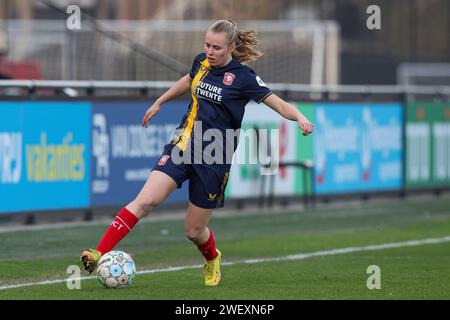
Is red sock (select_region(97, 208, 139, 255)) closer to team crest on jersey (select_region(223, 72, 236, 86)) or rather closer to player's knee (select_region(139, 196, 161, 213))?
player's knee (select_region(139, 196, 161, 213))

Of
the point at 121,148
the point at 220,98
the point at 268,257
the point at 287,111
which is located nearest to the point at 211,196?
the point at 220,98

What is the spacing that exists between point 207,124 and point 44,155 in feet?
20.8

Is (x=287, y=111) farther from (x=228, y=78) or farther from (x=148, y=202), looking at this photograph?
(x=148, y=202)

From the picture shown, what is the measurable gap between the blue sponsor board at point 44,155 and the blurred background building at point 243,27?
4.24 m

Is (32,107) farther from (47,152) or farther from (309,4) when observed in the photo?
(309,4)

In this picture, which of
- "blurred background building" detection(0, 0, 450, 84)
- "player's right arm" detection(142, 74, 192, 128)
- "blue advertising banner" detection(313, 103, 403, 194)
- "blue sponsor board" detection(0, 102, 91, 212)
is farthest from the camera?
"blurred background building" detection(0, 0, 450, 84)

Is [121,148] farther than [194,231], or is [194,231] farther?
[121,148]

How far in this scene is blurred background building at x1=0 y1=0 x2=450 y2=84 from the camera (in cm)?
2391

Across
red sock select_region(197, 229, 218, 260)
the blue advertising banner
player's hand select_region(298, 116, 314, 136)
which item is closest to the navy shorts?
red sock select_region(197, 229, 218, 260)

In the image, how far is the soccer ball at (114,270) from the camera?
31.6 feet

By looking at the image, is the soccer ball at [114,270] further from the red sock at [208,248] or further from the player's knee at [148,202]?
the red sock at [208,248]

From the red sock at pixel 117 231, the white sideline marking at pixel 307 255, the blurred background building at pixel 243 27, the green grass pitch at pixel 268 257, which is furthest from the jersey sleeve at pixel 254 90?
the blurred background building at pixel 243 27

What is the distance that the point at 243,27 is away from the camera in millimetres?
28375
